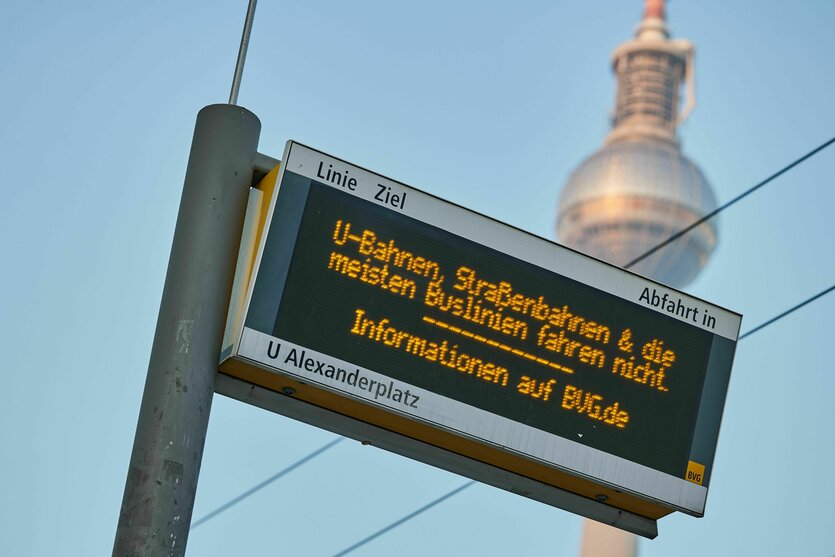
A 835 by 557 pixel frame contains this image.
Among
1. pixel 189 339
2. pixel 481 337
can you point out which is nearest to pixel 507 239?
pixel 481 337

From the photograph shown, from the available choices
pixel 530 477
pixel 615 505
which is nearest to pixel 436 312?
pixel 530 477

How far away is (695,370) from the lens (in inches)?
297

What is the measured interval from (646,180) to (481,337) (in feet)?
343

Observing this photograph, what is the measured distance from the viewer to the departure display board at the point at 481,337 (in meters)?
6.47

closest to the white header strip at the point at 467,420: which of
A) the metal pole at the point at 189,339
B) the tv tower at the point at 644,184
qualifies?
the metal pole at the point at 189,339

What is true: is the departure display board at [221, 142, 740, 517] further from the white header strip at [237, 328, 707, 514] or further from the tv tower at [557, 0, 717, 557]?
the tv tower at [557, 0, 717, 557]

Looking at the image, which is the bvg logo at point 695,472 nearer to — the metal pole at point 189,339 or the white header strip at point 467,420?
the white header strip at point 467,420

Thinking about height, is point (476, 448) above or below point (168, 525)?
above

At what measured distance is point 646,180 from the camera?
360ft

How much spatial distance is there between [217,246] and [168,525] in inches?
50.7

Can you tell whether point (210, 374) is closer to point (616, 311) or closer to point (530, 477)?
point (530, 477)

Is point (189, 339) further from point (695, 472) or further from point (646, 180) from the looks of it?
point (646, 180)

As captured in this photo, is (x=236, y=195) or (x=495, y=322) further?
(x=495, y=322)

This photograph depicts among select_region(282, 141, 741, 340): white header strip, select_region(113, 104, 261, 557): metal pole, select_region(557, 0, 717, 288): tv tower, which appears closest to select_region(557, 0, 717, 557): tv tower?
select_region(557, 0, 717, 288): tv tower
